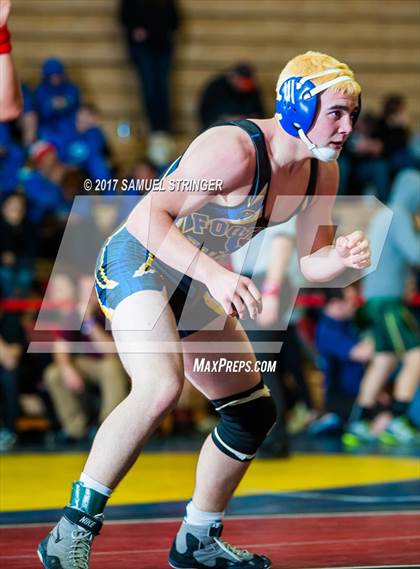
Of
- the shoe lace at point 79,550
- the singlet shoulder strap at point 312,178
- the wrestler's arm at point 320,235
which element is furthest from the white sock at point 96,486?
the singlet shoulder strap at point 312,178

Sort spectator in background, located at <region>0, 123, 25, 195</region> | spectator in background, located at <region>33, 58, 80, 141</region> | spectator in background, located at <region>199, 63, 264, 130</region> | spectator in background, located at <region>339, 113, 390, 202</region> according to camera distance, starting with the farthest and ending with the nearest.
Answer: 1. spectator in background, located at <region>199, 63, 264, 130</region>
2. spectator in background, located at <region>339, 113, 390, 202</region>
3. spectator in background, located at <region>33, 58, 80, 141</region>
4. spectator in background, located at <region>0, 123, 25, 195</region>

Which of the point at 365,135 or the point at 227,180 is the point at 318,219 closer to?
the point at 227,180

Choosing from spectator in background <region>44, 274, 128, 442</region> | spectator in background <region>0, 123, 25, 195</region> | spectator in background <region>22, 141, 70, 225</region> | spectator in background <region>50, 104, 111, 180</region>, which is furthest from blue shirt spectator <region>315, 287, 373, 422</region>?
spectator in background <region>0, 123, 25, 195</region>

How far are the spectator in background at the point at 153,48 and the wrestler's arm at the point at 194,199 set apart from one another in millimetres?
8589

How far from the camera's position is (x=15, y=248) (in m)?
9.71

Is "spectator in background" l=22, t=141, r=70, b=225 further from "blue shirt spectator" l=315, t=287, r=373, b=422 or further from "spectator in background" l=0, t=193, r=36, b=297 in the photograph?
"blue shirt spectator" l=315, t=287, r=373, b=422

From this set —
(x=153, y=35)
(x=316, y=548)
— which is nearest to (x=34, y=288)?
(x=153, y=35)

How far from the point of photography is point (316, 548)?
4.38m

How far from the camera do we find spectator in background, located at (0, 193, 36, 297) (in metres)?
9.54

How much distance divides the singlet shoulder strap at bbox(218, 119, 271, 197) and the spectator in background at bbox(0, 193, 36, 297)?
583 cm

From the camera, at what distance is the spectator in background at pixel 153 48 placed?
12.5m

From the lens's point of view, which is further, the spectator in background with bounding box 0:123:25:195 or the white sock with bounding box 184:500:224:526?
the spectator in background with bounding box 0:123:25:195

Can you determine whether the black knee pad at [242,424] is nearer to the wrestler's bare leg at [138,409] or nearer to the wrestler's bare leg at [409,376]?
the wrestler's bare leg at [138,409]

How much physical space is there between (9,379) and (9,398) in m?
0.14
